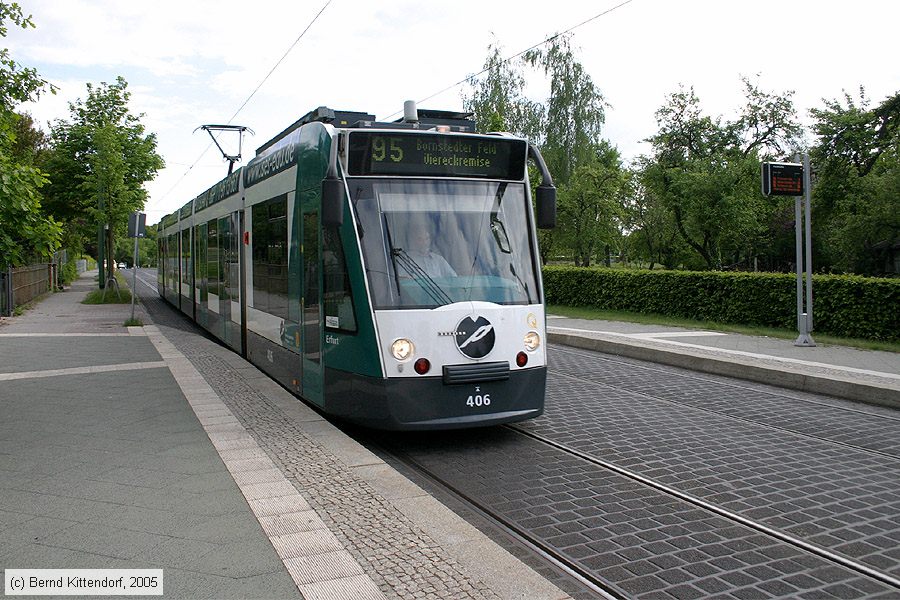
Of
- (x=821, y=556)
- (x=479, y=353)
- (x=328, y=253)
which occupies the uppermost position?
(x=328, y=253)

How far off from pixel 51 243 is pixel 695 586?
6917 mm

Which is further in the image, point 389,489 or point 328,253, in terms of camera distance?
point 328,253

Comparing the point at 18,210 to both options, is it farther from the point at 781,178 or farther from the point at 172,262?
the point at 172,262

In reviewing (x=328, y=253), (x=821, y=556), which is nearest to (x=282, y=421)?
(x=328, y=253)

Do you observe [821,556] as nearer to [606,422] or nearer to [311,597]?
[311,597]

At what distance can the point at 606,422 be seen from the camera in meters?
8.42

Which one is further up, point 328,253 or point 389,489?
point 328,253

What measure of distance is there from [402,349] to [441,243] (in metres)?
1.07

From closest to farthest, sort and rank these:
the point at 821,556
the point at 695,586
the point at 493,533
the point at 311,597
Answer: the point at 311,597, the point at 695,586, the point at 821,556, the point at 493,533

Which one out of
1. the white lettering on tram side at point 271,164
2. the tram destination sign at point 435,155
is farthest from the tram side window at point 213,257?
the tram destination sign at point 435,155

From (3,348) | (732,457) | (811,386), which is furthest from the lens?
(3,348)

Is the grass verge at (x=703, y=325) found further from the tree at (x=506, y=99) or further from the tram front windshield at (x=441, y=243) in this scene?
the tree at (x=506, y=99)

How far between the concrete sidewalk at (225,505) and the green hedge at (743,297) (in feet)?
37.7

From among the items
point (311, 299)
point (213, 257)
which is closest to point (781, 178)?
point (311, 299)
